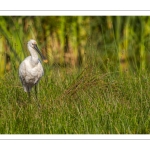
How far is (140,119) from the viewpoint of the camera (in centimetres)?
697

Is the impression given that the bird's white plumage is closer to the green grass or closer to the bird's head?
the bird's head

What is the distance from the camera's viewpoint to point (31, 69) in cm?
771

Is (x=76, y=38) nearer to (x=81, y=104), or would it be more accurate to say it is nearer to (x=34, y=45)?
(x=34, y=45)

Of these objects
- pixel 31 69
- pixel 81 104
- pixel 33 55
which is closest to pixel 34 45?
pixel 33 55

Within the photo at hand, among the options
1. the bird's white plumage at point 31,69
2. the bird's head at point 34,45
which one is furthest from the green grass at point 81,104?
the bird's head at point 34,45

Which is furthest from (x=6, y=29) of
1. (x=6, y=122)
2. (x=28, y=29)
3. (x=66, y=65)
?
(x=6, y=122)

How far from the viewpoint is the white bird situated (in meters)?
7.59

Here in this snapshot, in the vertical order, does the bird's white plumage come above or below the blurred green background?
below

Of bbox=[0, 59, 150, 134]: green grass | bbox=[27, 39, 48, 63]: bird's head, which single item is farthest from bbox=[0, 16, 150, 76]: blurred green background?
bbox=[0, 59, 150, 134]: green grass

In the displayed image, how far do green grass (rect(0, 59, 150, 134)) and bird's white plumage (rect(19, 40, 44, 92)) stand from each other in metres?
0.13

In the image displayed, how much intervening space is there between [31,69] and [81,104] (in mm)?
923

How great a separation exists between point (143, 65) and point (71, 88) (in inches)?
39.5

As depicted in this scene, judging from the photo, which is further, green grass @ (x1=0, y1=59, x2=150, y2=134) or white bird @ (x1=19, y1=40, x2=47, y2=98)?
white bird @ (x1=19, y1=40, x2=47, y2=98)
